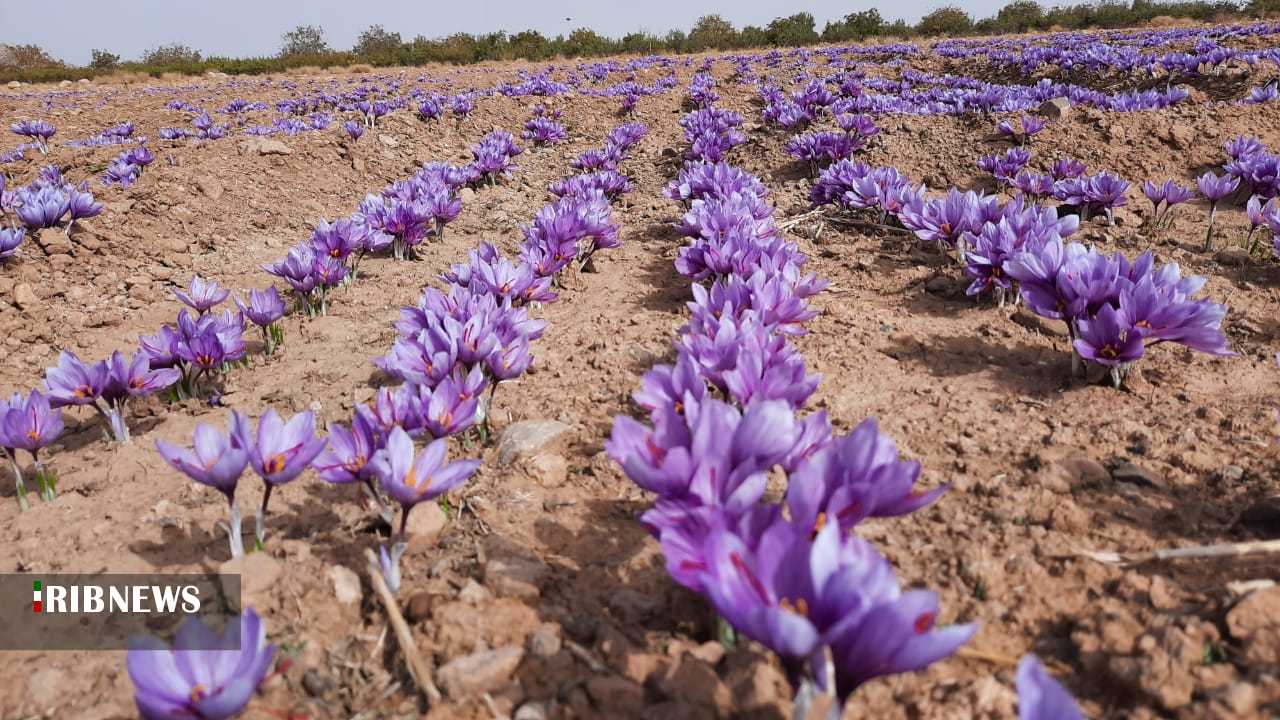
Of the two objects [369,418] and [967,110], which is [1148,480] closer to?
[369,418]

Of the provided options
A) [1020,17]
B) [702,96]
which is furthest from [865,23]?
[702,96]

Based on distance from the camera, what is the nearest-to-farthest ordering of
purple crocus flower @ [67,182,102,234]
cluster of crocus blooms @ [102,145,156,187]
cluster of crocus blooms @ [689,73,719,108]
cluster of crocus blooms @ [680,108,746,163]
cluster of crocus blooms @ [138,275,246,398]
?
cluster of crocus blooms @ [138,275,246,398]
purple crocus flower @ [67,182,102,234]
cluster of crocus blooms @ [102,145,156,187]
cluster of crocus blooms @ [680,108,746,163]
cluster of crocus blooms @ [689,73,719,108]

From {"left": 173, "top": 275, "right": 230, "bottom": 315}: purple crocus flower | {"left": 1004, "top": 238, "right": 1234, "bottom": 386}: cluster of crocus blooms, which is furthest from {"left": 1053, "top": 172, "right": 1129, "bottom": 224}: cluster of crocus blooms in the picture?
{"left": 173, "top": 275, "right": 230, "bottom": 315}: purple crocus flower

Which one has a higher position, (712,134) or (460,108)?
(460,108)

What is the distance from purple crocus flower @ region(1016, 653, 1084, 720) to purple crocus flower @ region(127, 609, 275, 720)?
131 cm

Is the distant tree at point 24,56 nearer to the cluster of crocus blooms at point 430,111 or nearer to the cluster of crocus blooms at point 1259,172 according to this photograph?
the cluster of crocus blooms at point 430,111

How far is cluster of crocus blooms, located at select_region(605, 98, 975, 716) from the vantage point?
1.08 m

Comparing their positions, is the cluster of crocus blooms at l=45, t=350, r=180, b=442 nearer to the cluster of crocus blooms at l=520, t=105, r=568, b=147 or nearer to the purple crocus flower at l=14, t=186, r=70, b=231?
the purple crocus flower at l=14, t=186, r=70, b=231

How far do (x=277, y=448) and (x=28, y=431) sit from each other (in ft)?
4.10

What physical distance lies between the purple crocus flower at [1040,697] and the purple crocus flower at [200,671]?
1.31m

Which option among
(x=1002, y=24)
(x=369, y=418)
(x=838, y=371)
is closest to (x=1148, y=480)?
(x=838, y=371)

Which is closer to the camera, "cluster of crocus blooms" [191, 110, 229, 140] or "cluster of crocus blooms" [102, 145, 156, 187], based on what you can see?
"cluster of crocus blooms" [102, 145, 156, 187]

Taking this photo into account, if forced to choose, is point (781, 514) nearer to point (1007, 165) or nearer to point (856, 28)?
point (1007, 165)

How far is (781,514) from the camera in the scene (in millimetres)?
1369
